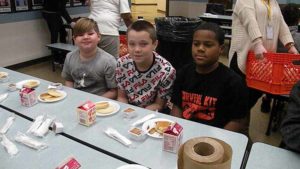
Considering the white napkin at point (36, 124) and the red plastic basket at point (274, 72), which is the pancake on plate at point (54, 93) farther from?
the red plastic basket at point (274, 72)

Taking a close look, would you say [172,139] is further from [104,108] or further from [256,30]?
[256,30]

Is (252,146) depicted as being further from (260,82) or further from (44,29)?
(44,29)

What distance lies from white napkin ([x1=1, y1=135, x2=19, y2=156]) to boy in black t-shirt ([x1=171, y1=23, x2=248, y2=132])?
0.90 metres

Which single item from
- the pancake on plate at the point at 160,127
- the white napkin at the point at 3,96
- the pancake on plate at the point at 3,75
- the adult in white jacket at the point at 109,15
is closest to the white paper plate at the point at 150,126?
the pancake on plate at the point at 160,127

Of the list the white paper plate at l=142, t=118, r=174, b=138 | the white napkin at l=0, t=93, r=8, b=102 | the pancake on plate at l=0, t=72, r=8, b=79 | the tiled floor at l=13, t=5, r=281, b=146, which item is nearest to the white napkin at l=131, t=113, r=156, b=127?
the white paper plate at l=142, t=118, r=174, b=138

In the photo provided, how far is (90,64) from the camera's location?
1833 millimetres

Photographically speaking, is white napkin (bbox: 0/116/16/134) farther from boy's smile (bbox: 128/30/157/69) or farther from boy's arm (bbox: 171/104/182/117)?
boy's arm (bbox: 171/104/182/117)

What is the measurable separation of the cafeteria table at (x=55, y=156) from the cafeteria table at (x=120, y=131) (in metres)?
0.04

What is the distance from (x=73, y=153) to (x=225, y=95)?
2.81ft

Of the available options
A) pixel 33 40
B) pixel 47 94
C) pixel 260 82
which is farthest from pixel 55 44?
pixel 260 82

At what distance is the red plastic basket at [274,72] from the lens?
174cm

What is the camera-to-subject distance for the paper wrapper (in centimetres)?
50

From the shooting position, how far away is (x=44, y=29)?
4.59m

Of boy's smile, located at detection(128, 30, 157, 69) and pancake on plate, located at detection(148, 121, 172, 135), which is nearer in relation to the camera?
pancake on plate, located at detection(148, 121, 172, 135)
